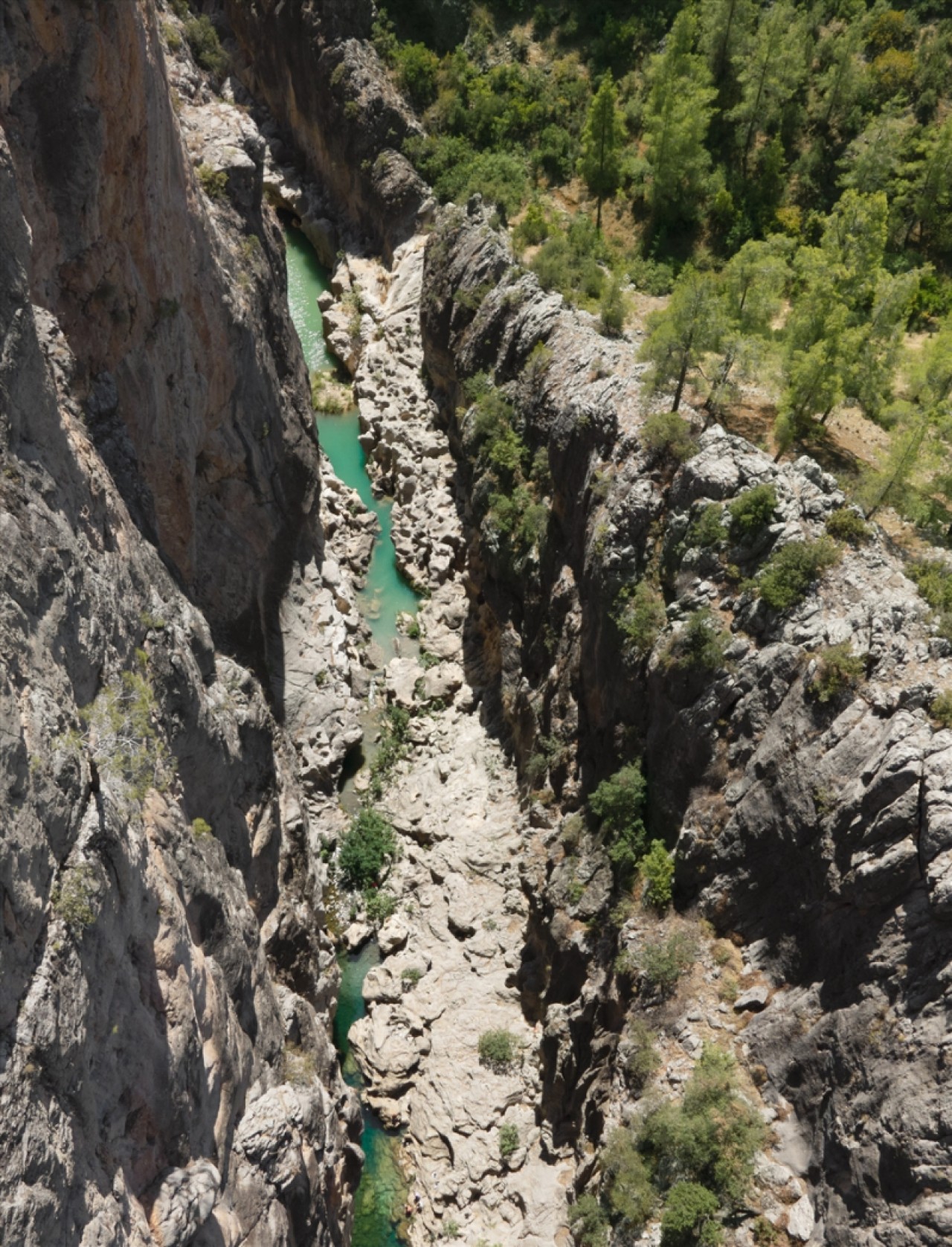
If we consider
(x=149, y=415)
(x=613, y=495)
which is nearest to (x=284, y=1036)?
(x=149, y=415)

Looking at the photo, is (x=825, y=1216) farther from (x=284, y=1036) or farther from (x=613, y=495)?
(x=613, y=495)

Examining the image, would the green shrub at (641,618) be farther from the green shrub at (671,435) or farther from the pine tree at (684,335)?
the pine tree at (684,335)

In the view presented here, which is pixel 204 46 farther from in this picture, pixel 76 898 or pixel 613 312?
pixel 76 898

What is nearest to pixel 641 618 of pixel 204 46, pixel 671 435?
pixel 671 435

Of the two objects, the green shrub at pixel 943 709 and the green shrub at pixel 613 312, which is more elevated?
the green shrub at pixel 613 312

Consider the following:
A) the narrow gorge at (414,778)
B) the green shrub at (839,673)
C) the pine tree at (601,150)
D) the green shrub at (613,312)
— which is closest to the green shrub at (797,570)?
the narrow gorge at (414,778)

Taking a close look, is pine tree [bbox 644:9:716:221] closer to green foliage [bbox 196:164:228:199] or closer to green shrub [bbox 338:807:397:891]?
green foliage [bbox 196:164:228:199]
